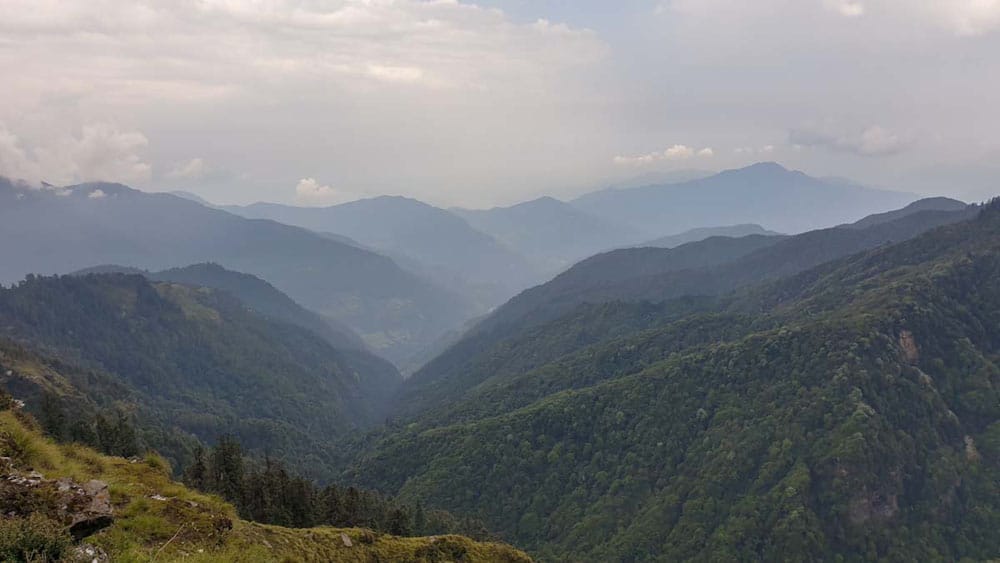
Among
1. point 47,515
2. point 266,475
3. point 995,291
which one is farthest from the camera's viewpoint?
point 995,291

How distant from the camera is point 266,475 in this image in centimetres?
7031

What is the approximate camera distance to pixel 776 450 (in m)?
142

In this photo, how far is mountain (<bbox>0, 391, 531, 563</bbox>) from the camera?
1869cm

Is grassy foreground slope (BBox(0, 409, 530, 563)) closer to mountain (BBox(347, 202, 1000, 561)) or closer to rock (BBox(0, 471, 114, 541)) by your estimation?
rock (BBox(0, 471, 114, 541))

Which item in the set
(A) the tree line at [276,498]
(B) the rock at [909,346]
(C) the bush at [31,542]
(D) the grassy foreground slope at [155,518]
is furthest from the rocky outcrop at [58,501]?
(B) the rock at [909,346]

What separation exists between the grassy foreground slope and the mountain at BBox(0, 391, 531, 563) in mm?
54

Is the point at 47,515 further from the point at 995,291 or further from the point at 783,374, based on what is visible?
the point at 995,291

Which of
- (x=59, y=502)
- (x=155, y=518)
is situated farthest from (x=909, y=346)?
(x=59, y=502)

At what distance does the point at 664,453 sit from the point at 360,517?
109234mm

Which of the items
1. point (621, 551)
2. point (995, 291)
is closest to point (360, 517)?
point (621, 551)

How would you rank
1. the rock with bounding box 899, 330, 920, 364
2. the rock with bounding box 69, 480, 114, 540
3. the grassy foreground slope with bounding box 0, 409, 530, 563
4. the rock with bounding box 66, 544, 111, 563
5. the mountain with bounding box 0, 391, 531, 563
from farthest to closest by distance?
1. the rock with bounding box 899, 330, 920, 364
2. the grassy foreground slope with bounding box 0, 409, 530, 563
3. the rock with bounding box 69, 480, 114, 540
4. the mountain with bounding box 0, 391, 531, 563
5. the rock with bounding box 66, 544, 111, 563

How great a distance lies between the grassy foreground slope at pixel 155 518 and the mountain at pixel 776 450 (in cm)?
10545

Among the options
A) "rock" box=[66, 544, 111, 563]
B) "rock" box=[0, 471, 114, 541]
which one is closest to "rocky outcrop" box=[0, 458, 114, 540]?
"rock" box=[0, 471, 114, 541]

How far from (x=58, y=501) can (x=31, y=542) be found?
7615 mm
